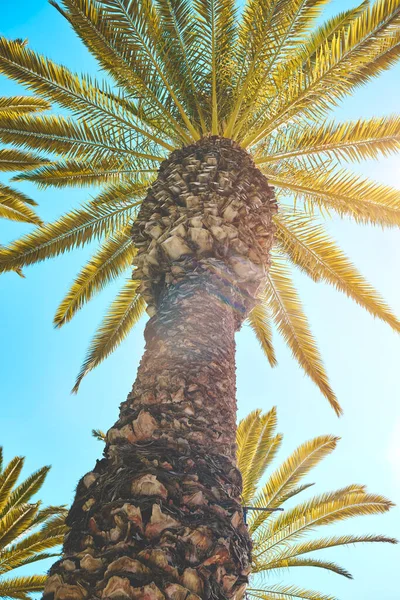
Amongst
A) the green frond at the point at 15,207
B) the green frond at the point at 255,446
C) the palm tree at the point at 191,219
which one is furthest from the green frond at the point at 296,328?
the green frond at the point at 15,207

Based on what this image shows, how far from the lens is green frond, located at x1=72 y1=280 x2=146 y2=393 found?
29.9 ft

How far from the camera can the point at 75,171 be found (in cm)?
809

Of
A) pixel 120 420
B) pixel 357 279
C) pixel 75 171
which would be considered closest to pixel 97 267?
pixel 75 171

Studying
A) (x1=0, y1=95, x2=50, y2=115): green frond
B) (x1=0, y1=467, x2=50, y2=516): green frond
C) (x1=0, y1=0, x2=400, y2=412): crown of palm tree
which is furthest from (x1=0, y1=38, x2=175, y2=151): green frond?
(x1=0, y1=467, x2=50, y2=516): green frond

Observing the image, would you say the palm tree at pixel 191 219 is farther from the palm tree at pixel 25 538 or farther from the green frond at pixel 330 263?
the palm tree at pixel 25 538

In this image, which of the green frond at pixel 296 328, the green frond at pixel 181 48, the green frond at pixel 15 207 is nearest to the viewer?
the green frond at pixel 181 48

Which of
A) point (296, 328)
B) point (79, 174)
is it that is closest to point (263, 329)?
point (296, 328)

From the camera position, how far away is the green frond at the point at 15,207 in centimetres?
1105

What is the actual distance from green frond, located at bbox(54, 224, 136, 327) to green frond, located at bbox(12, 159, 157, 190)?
3.17 feet

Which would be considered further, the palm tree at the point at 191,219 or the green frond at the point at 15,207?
the green frond at the point at 15,207

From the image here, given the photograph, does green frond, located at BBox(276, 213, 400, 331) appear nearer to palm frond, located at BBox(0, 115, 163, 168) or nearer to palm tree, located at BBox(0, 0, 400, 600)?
palm tree, located at BBox(0, 0, 400, 600)

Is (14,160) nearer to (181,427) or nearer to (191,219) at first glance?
(191,219)

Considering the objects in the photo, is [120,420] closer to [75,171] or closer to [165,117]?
[165,117]

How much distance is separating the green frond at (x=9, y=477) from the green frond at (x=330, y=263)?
751cm
